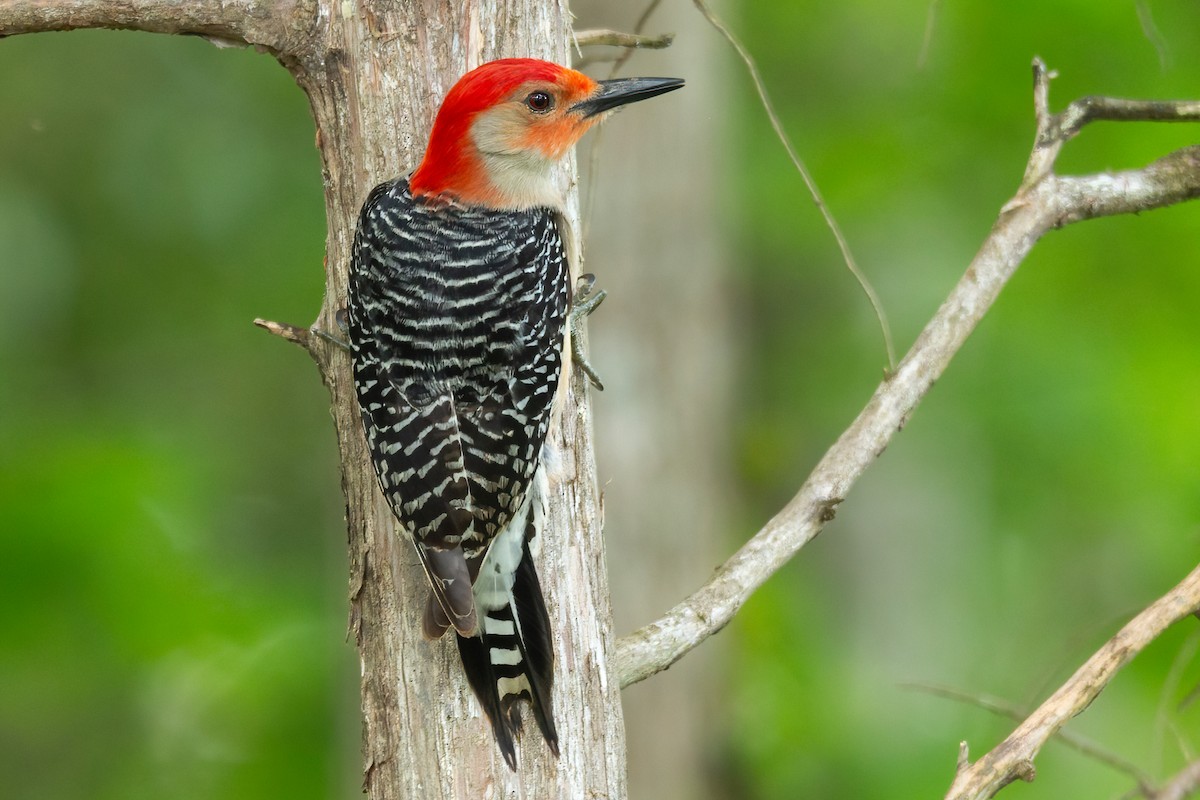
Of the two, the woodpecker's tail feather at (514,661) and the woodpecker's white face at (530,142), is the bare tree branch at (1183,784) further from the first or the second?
the woodpecker's white face at (530,142)

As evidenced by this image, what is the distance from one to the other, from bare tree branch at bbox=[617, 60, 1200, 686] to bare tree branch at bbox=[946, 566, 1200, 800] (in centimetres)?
68

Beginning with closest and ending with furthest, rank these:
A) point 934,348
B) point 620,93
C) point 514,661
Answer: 1. point 514,661
2. point 934,348
3. point 620,93

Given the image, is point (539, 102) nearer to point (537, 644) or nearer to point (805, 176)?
point (805, 176)

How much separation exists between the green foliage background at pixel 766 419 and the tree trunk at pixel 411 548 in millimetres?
3167

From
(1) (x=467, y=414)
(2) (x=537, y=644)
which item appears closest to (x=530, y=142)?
(1) (x=467, y=414)

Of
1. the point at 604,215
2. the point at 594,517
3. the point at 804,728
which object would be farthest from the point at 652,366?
the point at 594,517

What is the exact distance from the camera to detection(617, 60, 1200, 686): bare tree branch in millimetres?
2977

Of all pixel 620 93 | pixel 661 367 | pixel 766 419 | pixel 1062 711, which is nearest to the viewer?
pixel 1062 711

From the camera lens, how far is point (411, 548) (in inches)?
117

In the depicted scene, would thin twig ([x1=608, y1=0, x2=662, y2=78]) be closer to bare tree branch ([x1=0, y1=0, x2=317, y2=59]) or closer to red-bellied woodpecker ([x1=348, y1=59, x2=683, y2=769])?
red-bellied woodpecker ([x1=348, y1=59, x2=683, y2=769])

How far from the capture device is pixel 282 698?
6652mm

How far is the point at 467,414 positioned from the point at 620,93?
1168 millimetres

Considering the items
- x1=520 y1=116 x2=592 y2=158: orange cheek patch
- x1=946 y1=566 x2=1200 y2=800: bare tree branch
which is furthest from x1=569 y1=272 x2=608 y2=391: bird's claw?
x1=946 y1=566 x2=1200 y2=800: bare tree branch


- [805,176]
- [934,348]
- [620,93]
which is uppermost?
[620,93]
